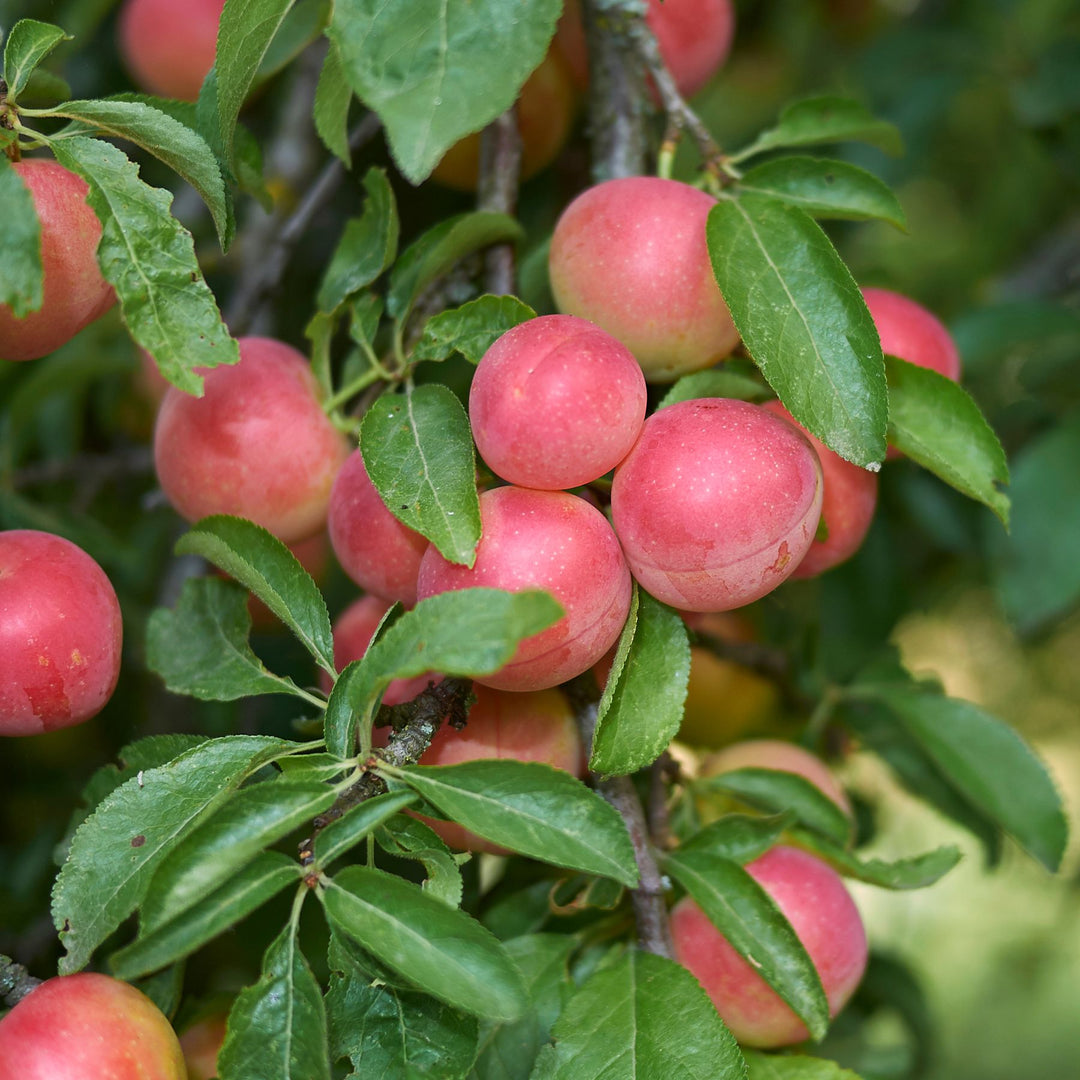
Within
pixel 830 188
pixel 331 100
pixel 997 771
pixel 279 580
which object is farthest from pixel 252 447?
pixel 997 771

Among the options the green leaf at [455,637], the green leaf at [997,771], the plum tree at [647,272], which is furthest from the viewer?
the green leaf at [997,771]

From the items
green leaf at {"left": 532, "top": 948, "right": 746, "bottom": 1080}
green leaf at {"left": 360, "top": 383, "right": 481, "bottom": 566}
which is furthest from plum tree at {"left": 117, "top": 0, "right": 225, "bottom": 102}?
green leaf at {"left": 532, "top": 948, "right": 746, "bottom": 1080}

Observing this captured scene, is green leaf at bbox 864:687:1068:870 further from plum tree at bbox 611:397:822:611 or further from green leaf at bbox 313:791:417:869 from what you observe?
green leaf at bbox 313:791:417:869

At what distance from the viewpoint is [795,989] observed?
66 cm

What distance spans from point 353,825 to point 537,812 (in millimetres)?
99

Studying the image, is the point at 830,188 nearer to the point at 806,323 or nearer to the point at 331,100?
the point at 806,323

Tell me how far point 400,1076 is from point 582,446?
368 millimetres

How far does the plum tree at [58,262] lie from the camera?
25.0 inches

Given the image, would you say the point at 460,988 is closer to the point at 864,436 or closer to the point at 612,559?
the point at 612,559

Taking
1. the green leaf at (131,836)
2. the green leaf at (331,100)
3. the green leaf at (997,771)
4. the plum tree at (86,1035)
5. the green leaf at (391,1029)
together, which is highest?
the green leaf at (331,100)

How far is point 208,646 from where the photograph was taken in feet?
2.57

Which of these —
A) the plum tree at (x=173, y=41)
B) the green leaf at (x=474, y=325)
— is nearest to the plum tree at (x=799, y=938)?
the green leaf at (x=474, y=325)

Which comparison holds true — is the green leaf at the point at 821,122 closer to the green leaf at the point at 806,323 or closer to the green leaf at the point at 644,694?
the green leaf at the point at 806,323

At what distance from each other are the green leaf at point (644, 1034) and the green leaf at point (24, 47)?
654mm
